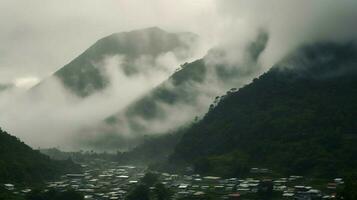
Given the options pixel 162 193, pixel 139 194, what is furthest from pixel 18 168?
pixel 162 193

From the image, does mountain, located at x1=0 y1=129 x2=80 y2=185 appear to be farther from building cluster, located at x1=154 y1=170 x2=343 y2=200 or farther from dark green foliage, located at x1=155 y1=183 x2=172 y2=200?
dark green foliage, located at x1=155 y1=183 x2=172 y2=200

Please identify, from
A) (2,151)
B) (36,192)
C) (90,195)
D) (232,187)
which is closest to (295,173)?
(232,187)

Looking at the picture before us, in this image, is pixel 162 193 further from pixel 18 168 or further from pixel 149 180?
pixel 18 168

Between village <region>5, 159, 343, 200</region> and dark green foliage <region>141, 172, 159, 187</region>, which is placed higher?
dark green foliage <region>141, 172, 159, 187</region>

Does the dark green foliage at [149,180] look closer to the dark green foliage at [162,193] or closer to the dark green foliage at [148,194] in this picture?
the dark green foliage at [148,194]

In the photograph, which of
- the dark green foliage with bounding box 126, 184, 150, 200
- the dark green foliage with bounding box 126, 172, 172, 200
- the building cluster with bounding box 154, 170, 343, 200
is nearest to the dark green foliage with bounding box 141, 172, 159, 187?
the building cluster with bounding box 154, 170, 343, 200

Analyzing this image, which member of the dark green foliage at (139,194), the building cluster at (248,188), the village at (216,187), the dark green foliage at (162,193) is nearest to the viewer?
the building cluster at (248,188)

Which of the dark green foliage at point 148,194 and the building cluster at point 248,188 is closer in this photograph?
the building cluster at point 248,188

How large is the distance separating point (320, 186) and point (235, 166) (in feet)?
118

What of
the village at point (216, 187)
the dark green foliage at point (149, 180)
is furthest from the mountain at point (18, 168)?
the dark green foliage at point (149, 180)

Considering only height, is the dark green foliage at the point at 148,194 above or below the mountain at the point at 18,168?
below

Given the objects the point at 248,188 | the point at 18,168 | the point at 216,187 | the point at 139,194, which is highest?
the point at 18,168

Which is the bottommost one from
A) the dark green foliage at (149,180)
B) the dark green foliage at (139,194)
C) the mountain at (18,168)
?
→ the dark green foliage at (139,194)

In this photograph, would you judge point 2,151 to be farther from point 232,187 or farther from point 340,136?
point 340,136
